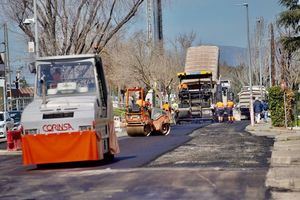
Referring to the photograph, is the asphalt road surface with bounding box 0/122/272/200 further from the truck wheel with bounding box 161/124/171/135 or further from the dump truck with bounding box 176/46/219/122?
the dump truck with bounding box 176/46/219/122

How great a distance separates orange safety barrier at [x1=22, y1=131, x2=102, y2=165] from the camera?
1797 centimetres

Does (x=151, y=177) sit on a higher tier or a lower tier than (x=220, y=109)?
lower

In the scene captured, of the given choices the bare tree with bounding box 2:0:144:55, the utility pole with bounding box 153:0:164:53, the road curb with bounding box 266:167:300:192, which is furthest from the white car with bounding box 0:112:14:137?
the utility pole with bounding box 153:0:164:53

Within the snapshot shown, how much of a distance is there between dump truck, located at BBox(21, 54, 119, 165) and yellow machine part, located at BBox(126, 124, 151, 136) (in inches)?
549

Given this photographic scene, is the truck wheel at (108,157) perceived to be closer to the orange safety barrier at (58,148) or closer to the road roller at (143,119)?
the orange safety barrier at (58,148)

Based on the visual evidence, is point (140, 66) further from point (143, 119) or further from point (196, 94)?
point (143, 119)

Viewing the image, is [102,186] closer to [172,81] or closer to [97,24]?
[97,24]

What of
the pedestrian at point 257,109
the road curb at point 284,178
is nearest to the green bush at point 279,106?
the pedestrian at point 257,109

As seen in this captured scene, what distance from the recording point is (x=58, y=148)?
18.1 meters

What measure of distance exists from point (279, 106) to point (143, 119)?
26.7 ft

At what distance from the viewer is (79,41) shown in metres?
35.2

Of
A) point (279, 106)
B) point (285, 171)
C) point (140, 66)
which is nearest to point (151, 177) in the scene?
point (285, 171)

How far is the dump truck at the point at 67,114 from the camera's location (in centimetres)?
1797

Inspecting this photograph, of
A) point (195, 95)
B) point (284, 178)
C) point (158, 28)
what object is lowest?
point (284, 178)
